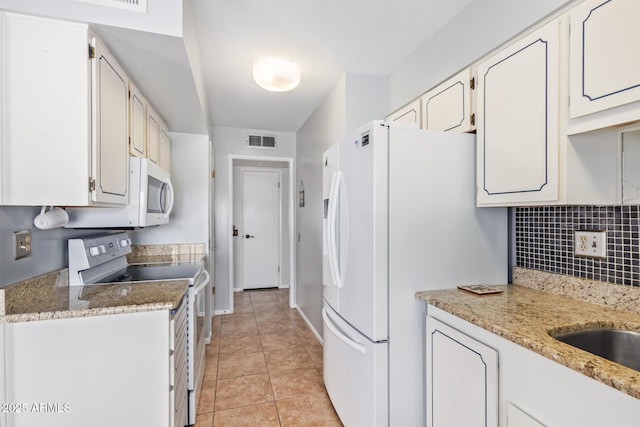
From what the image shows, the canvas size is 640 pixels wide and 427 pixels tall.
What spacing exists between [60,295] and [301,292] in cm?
279

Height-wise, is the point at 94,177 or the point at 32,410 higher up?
the point at 94,177

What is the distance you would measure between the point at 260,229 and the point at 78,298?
12.7 ft

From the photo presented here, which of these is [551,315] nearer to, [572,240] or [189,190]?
[572,240]

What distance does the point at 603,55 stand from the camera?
1.07m

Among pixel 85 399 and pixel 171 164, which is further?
pixel 171 164

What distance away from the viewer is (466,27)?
1.79 m

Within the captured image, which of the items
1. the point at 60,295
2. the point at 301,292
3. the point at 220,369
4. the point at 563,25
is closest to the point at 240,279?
the point at 301,292

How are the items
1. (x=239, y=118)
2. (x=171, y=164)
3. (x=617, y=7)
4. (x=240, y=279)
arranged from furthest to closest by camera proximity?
(x=240, y=279) → (x=239, y=118) → (x=171, y=164) → (x=617, y=7)

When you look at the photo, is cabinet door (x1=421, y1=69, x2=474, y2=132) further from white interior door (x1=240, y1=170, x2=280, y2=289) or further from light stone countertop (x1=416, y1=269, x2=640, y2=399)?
white interior door (x1=240, y1=170, x2=280, y2=289)

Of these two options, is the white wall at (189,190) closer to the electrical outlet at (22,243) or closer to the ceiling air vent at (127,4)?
the electrical outlet at (22,243)

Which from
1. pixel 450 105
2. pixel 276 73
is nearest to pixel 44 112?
pixel 276 73

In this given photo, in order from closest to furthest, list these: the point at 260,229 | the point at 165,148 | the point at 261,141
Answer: the point at 165,148, the point at 261,141, the point at 260,229

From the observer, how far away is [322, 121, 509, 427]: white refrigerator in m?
1.50

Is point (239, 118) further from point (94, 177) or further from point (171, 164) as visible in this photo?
point (94, 177)
